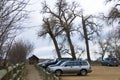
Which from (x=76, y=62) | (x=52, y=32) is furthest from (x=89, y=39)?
(x=76, y=62)

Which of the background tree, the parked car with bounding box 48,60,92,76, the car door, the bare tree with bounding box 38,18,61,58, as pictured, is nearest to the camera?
the background tree

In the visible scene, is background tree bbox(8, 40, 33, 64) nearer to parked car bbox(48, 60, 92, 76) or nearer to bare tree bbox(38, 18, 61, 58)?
parked car bbox(48, 60, 92, 76)

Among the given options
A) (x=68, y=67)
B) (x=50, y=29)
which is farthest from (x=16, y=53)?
(x=50, y=29)

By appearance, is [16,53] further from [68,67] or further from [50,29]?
[50,29]

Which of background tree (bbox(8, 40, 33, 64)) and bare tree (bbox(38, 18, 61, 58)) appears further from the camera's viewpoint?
bare tree (bbox(38, 18, 61, 58))

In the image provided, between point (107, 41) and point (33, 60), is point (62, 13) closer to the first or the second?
point (33, 60)

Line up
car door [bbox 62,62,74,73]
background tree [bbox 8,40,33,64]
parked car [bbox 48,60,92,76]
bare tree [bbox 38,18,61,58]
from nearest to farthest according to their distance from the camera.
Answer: background tree [bbox 8,40,33,64] < parked car [bbox 48,60,92,76] < car door [bbox 62,62,74,73] < bare tree [bbox 38,18,61,58]

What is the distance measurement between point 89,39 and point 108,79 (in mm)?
65417

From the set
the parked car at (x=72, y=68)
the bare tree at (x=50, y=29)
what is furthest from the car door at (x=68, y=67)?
the bare tree at (x=50, y=29)

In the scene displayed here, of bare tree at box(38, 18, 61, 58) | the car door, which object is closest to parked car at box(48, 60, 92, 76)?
the car door

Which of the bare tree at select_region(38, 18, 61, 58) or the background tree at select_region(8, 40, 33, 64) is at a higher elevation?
the bare tree at select_region(38, 18, 61, 58)

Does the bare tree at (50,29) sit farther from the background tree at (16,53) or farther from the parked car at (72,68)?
the parked car at (72,68)

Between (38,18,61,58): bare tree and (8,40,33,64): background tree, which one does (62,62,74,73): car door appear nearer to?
(8,40,33,64): background tree

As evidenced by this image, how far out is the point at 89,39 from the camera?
105m
